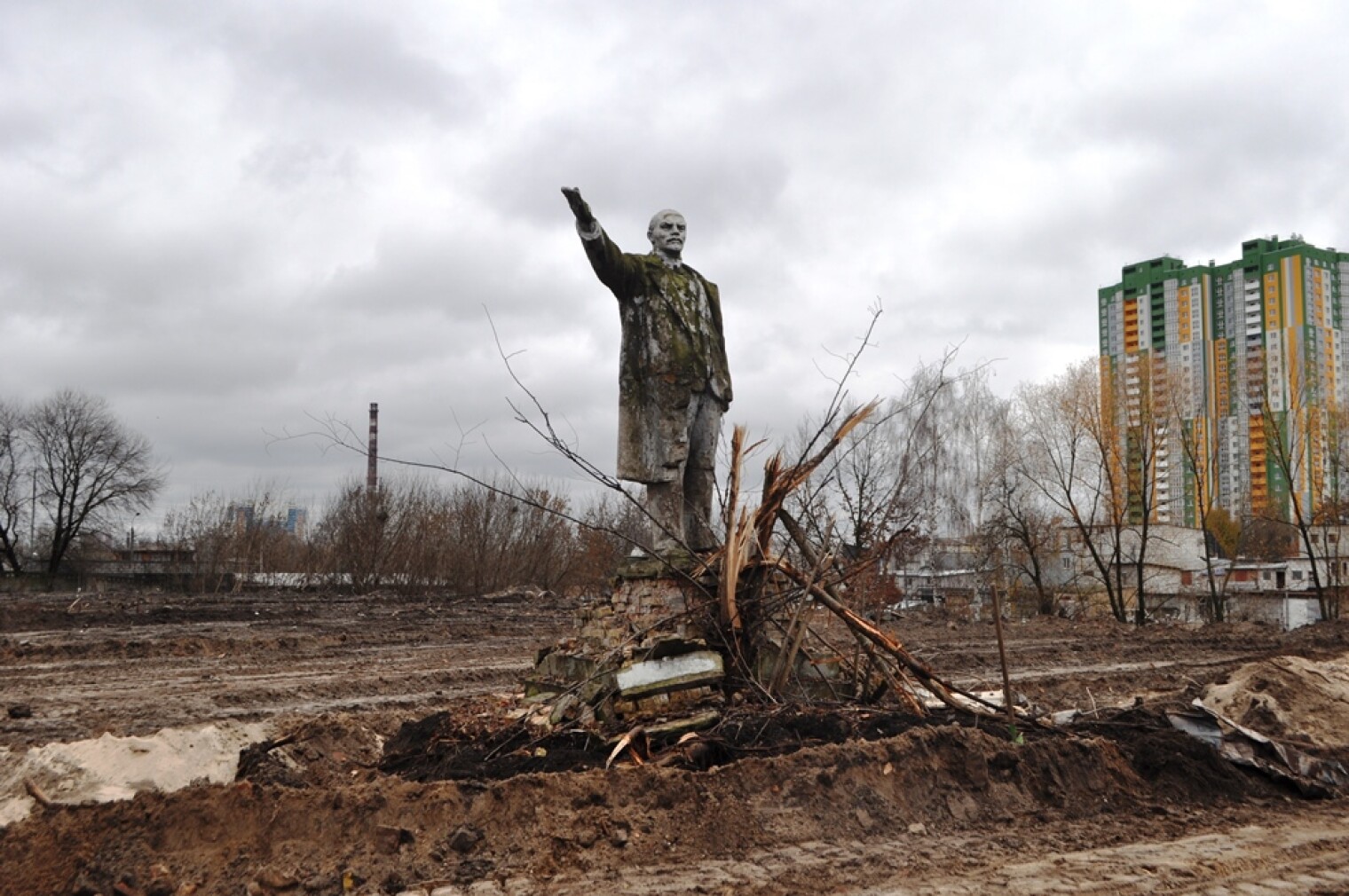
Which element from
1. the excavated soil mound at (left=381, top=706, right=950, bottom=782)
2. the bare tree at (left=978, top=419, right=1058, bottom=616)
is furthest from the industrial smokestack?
the bare tree at (left=978, top=419, right=1058, bottom=616)

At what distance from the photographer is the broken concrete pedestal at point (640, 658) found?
6.07m

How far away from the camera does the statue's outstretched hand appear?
7031 millimetres

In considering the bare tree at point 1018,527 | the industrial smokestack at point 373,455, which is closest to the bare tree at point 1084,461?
the bare tree at point 1018,527

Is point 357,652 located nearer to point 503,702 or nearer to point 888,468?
point 503,702

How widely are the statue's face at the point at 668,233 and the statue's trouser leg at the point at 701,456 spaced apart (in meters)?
1.14

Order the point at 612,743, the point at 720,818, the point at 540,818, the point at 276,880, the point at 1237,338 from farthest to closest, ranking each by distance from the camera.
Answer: the point at 1237,338 → the point at 612,743 → the point at 720,818 → the point at 540,818 → the point at 276,880

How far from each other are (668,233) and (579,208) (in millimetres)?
1077

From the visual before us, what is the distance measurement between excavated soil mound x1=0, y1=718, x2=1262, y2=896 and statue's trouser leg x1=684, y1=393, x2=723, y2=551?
9.53 feet

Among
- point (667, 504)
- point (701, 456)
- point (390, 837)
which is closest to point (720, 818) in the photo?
point (390, 837)

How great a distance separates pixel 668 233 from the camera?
26.3 feet

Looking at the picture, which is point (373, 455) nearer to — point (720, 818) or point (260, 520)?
point (720, 818)

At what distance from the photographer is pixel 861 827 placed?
4879 mm

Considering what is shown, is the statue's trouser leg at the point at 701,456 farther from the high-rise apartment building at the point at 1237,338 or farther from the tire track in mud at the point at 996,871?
the high-rise apartment building at the point at 1237,338

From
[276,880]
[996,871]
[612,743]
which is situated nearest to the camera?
[276,880]
